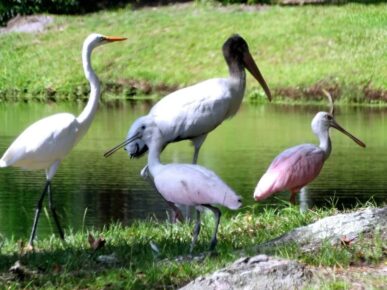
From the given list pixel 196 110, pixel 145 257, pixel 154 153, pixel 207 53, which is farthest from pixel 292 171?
pixel 207 53

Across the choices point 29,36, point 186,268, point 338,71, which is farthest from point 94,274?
point 29,36

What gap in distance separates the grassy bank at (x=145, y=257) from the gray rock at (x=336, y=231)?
129mm

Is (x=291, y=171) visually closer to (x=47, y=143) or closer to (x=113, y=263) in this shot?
(x=47, y=143)

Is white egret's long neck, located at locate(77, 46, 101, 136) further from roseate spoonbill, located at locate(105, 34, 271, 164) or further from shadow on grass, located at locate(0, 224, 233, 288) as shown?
shadow on grass, located at locate(0, 224, 233, 288)

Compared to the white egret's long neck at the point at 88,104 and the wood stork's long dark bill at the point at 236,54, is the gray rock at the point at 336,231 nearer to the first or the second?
the white egret's long neck at the point at 88,104

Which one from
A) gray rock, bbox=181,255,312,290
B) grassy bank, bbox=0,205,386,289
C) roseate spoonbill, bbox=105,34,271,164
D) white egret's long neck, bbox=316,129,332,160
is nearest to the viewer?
gray rock, bbox=181,255,312,290

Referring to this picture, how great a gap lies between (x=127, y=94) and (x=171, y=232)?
56.3ft

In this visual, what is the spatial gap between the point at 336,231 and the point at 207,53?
1932 centimetres

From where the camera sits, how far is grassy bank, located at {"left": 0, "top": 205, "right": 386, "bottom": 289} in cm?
613

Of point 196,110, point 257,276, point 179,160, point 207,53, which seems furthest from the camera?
point 207,53

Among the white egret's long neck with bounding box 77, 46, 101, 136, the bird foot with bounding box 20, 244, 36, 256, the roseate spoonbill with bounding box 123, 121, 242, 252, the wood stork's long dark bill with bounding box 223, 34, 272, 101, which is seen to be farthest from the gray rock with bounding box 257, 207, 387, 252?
the wood stork's long dark bill with bounding box 223, 34, 272, 101

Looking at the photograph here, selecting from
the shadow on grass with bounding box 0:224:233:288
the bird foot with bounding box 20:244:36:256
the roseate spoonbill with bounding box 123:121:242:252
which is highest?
the roseate spoonbill with bounding box 123:121:242:252

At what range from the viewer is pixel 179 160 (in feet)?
48.7

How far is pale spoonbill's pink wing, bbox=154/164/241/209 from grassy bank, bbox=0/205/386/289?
0.30m
